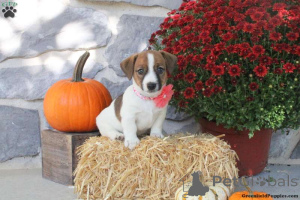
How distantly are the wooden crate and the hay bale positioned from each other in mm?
370

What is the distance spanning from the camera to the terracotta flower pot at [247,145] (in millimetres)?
3104

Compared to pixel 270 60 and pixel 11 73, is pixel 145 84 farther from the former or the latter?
pixel 11 73

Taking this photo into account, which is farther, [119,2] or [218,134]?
[119,2]

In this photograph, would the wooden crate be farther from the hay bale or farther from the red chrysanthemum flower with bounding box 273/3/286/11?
the red chrysanthemum flower with bounding box 273/3/286/11

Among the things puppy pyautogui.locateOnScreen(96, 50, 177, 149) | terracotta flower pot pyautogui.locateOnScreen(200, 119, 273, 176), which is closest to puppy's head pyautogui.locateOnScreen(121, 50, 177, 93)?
puppy pyautogui.locateOnScreen(96, 50, 177, 149)

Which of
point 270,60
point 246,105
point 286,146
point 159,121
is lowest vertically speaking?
point 286,146

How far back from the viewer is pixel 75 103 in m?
3.16

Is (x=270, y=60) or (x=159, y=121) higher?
(x=270, y=60)

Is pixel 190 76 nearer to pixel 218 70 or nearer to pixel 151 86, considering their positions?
pixel 218 70

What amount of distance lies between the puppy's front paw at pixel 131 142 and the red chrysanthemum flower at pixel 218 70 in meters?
0.72

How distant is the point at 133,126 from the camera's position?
9.21 feet

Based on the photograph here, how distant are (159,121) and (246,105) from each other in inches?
25.5

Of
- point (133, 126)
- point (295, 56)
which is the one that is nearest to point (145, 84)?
point (133, 126)

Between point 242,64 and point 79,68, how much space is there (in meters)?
1.36
